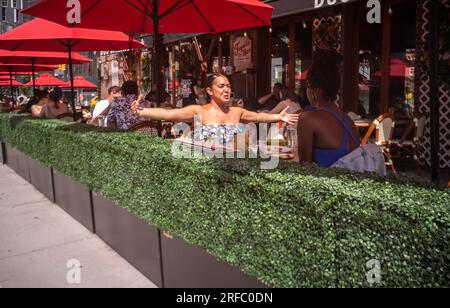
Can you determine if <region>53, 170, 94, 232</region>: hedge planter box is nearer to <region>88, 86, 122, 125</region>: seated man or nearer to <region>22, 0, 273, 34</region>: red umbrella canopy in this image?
<region>88, 86, 122, 125</region>: seated man

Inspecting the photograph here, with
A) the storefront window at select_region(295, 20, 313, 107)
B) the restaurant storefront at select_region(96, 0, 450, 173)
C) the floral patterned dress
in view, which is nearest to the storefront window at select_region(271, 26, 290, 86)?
the restaurant storefront at select_region(96, 0, 450, 173)

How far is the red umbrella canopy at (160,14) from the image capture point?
5.05 m

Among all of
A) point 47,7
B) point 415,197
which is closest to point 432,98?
point 415,197

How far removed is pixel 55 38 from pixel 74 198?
276 cm

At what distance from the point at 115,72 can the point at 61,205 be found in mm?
16183

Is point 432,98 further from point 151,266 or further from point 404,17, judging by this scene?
point 404,17

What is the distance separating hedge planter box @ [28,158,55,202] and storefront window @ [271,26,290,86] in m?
6.33

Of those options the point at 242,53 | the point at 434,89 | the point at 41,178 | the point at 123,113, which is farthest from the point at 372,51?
the point at 41,178

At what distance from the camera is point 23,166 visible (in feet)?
28.0

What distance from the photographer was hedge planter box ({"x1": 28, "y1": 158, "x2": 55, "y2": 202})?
6696mm

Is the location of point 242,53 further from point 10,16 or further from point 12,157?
point 10,16

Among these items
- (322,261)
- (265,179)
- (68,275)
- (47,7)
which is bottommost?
(68,275)

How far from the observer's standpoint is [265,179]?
2383 millimetres
